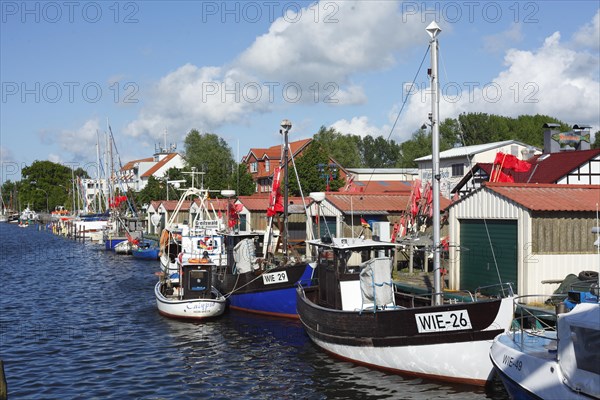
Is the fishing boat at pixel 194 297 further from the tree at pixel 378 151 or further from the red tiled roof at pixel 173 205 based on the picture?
the tree at pixel 378 151

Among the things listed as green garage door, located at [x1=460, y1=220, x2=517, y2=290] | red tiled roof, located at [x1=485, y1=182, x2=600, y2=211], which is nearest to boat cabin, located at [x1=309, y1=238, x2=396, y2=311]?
green garage door, located at [x1=460, y1=220, x2=517, y2=290]

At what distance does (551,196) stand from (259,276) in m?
12.4

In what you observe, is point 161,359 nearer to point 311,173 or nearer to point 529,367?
point 529,367

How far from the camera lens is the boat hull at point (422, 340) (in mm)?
16891

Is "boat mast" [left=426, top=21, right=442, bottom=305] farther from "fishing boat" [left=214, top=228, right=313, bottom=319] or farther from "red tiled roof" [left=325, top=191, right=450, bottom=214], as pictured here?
"red tiled roof" [left=325, top=191, right=450, bottom=214]

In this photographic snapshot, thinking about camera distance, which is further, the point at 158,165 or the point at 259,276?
the point at 158,165

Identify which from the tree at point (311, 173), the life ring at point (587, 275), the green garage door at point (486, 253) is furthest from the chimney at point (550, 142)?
the life ring at point (587, 275)

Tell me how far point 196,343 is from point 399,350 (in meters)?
9.04

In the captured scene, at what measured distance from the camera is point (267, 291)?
28609 millimetres

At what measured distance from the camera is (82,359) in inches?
877

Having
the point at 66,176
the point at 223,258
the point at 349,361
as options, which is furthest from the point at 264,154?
the point at 66,176

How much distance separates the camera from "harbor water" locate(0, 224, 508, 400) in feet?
60.2

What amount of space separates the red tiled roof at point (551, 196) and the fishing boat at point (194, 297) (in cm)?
1231

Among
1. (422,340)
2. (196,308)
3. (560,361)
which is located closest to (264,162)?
(196,308)
